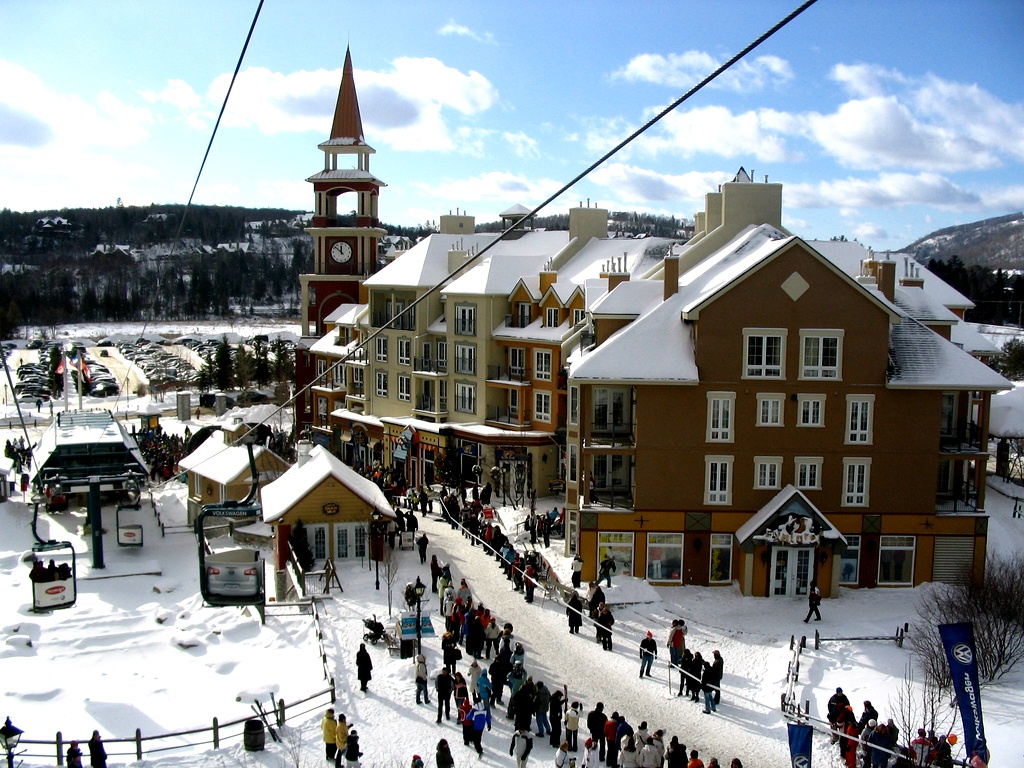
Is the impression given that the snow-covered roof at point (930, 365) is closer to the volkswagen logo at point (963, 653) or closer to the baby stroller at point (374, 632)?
the volkswagen logo at point (963, 653)

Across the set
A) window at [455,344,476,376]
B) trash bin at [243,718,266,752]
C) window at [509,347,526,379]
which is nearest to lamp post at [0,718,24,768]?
trash bin at [243,718,266,752]

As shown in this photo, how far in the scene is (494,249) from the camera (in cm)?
5572

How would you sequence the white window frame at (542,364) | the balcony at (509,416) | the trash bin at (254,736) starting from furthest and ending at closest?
the balcony at (509,416) < the white window frame at (542,364) < the trash bin at (254,736)

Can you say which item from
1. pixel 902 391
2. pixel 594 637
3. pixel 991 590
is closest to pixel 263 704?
pixel 594 637

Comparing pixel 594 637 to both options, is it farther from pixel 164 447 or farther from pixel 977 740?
pixel 164 447

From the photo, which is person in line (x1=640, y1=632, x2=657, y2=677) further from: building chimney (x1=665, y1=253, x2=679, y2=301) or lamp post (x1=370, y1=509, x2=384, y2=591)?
building chimney (x1=665, y1=253, x2=679, y2=301)

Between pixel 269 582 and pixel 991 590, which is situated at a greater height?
pixel 991 590

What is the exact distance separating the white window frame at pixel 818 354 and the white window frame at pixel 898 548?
5662 mm

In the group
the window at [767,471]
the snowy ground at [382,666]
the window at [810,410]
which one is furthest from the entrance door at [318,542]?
the window at [810,410]

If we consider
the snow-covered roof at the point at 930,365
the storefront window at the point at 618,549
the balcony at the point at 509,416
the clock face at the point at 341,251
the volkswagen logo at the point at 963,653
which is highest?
the clock face at the point at 341,251

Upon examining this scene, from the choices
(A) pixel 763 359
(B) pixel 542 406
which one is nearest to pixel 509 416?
(B) pixel 542 406

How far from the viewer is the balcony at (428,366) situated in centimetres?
4889

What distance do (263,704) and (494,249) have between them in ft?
124

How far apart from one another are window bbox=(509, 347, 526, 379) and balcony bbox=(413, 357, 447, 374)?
4.05 meters
